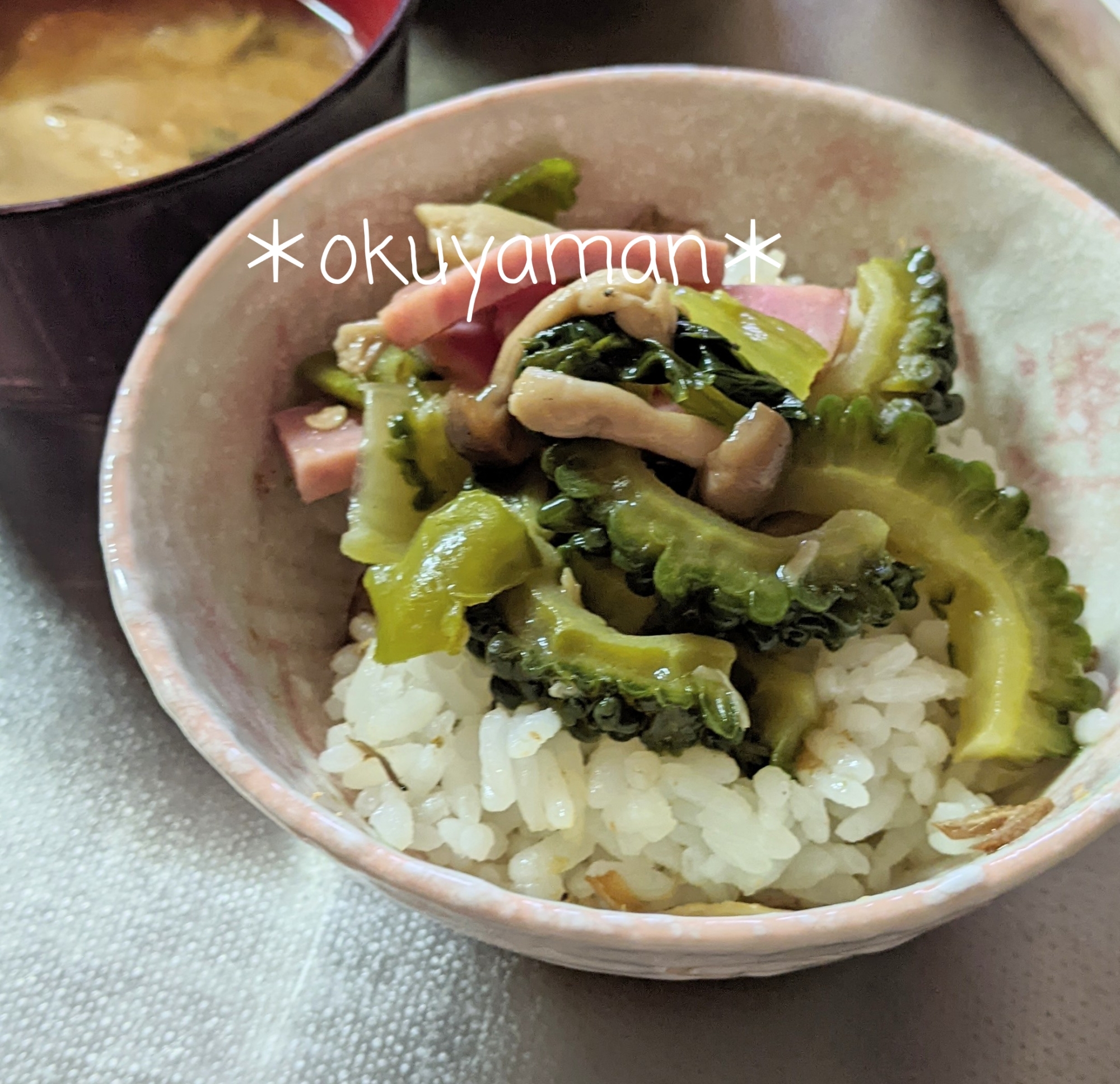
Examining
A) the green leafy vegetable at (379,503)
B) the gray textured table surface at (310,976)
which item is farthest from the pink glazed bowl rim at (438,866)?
the gray textured table surface at (310,976)

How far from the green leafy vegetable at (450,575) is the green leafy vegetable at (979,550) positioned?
0.68ft

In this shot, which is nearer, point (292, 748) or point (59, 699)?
point (292, 748)

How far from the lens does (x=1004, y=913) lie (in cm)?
95

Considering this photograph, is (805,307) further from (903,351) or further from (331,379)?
(331,379)

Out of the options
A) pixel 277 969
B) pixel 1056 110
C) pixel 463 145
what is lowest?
pixel 277 969

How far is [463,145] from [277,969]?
2.63ft

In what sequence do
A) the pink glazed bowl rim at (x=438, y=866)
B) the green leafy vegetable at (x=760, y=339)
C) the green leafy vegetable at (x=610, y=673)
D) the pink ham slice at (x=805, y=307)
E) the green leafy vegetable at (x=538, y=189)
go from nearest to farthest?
1. the pink glazed bowl rim at (x=438, y=866)
2. the green leafy vegetable at (x=610, y=673)
3. the green leafy vegetable at (x=760, y=339)
4. the pink ham slice at (x=805, y=307)
5. the green leafy vegetable at (x=538, y=189)

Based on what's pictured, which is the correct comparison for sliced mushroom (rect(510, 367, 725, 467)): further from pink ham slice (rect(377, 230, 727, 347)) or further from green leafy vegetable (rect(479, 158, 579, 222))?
green leafy vegetable (rect(479, 158, 579, 222))

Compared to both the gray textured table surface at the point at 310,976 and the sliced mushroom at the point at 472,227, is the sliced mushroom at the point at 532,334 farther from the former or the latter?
the gray textured table surface at the point at 310,976

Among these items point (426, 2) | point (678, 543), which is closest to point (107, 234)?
point (678, 543)

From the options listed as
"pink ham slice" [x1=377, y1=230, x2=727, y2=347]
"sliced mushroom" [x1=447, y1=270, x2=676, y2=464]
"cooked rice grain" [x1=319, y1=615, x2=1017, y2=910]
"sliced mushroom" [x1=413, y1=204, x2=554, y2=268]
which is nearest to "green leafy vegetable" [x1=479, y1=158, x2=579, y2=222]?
"sliced mushroom" [x1=413, y1=204, x2=554, y2=268]

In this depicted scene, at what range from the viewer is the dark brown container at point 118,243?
88 cm

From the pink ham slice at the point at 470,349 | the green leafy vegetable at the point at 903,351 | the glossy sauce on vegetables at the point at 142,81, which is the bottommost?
the glossy sauce on vegetables at the point at 142,81

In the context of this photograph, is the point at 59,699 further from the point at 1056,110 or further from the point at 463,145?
the point at 1056,110
